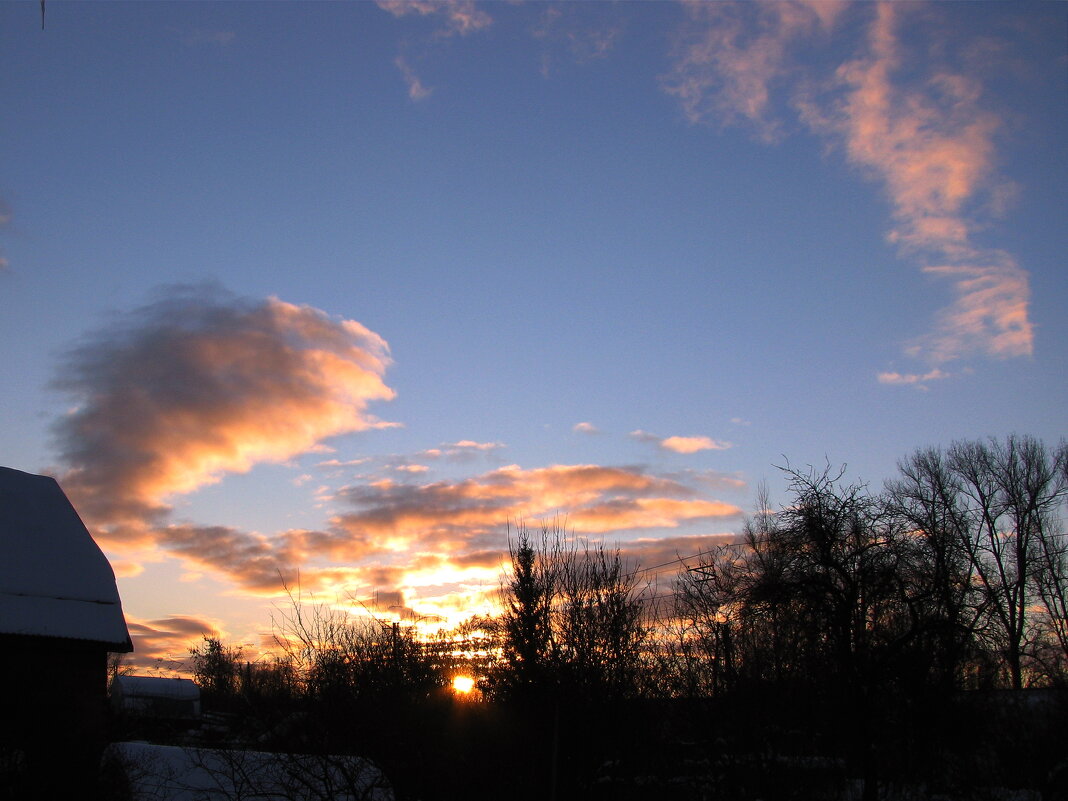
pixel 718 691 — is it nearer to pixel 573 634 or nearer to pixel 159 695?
pixel 573 634

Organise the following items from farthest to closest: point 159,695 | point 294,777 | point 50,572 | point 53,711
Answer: point 159,695 < point 50,572 < point 53,711 < point 294,777

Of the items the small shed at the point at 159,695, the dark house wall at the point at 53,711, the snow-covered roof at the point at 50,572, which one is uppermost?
the snow-covered roof at the point at 50,572

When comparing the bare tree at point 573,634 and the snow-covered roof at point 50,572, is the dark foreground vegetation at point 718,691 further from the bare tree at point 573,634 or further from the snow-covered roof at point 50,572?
the snow-covered roof at point 50,572

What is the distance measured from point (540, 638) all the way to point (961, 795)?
978 centimetres

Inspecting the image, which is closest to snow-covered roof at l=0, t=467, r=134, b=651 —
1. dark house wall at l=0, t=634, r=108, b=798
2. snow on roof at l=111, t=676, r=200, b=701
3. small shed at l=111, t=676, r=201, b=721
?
dark house wall at l=0, t=634, r=108, b=798

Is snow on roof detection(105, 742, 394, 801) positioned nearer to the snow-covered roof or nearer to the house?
the house

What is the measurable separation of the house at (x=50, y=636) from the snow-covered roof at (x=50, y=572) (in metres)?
0.03

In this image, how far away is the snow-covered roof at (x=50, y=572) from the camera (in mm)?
25047

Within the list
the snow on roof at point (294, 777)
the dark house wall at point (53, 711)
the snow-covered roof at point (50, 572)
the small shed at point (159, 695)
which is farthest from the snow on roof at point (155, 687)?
the snow on roof at point (294, 777)

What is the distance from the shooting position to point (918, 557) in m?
15.2

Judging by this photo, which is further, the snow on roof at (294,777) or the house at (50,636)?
the house at (50,636)

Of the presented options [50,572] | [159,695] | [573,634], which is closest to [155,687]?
[159,695]

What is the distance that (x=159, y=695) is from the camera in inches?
2063

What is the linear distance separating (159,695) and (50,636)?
3154cm
